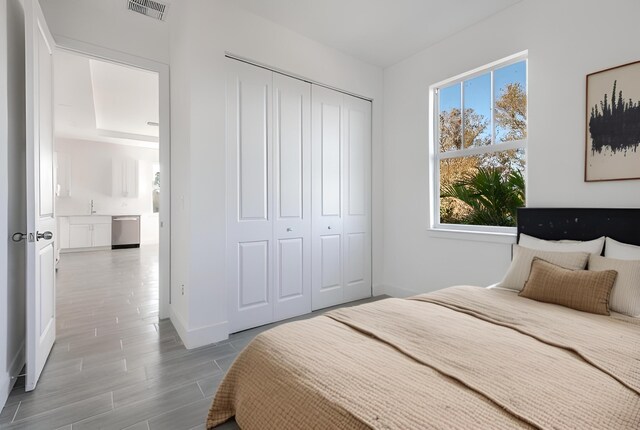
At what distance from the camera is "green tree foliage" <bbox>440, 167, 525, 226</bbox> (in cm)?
281

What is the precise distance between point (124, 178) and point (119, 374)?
25.3ft

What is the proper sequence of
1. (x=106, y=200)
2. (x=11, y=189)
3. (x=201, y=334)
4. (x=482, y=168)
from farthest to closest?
1. (x=106, y=200)
2. (x=482, y=168)
3. (x=201, y=334)
4. (x=11, y=189)

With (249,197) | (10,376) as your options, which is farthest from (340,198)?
(10,376)

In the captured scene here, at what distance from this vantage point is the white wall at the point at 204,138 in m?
2.46

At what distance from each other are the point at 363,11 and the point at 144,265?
5494 mm

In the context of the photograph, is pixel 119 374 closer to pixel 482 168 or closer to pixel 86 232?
pixel 482 168

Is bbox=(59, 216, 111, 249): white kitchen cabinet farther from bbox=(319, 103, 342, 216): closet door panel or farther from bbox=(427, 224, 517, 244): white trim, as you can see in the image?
bbox=(427, 224, 517, 244): white trim

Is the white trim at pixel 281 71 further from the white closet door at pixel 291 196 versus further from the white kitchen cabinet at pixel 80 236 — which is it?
the white kitchen cabinet at pixel 80 236

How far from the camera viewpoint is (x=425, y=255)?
3414 millimetres

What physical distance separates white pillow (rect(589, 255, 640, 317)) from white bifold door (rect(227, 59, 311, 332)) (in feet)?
7.61

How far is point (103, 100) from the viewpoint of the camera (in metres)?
5.27

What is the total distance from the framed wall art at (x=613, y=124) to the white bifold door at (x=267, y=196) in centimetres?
231

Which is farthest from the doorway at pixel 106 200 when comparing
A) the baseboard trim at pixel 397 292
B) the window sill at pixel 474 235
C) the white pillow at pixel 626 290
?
the white pillow at pixel 626 290

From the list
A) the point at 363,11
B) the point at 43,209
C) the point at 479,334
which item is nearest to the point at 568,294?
the point at 479,334
